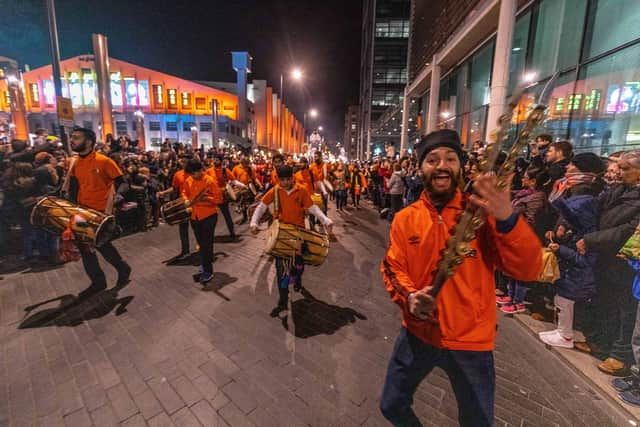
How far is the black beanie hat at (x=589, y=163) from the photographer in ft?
12.5

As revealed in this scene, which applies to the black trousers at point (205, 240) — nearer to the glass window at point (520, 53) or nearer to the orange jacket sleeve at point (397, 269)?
the orange jacket sleeve at point (397, 269)

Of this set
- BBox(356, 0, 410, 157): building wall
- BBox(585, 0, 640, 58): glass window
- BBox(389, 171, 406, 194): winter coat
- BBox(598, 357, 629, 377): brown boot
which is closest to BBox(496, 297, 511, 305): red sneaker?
BBox(598, 357, 629, 377): brown boot

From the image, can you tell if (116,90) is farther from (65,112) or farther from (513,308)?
(513,308)

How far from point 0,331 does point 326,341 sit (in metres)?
4.32

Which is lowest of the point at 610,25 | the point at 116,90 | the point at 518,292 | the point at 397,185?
the point at 518,292

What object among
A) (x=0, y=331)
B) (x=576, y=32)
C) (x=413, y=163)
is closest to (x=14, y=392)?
(x=0, y=331)

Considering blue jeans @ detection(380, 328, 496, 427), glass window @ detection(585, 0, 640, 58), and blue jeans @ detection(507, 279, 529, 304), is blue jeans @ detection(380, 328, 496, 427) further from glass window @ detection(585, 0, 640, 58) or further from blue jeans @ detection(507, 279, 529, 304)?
glass window @ detection(585, 0, 640, 58)

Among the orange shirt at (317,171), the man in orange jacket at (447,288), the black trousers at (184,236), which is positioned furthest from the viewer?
the orange shirt at (317,171)

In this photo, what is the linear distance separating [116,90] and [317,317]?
5943 centimetres

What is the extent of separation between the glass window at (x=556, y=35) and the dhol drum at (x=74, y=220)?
38.9 ft

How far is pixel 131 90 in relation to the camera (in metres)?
49.1

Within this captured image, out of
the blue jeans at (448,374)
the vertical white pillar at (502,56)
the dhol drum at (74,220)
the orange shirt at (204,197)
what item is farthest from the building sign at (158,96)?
the blue jeans at (448,374)

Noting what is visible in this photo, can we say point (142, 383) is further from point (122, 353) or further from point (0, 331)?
point (0, 331)

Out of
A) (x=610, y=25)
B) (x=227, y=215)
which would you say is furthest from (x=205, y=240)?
(x=610, y=25)
